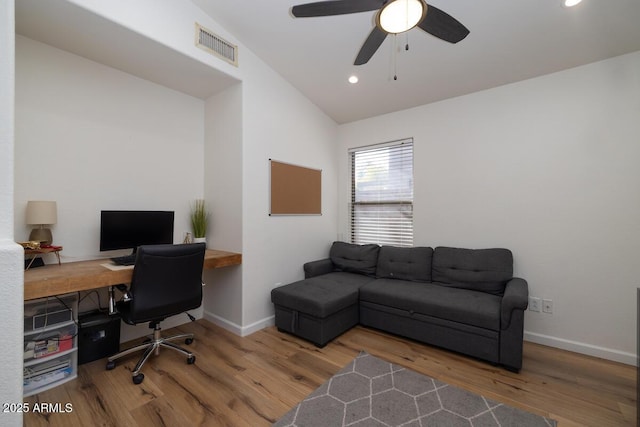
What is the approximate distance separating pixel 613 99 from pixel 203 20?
12.3 ft

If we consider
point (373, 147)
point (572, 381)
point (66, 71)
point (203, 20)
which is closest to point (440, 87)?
point (373, 147)

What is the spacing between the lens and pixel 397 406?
1.75m

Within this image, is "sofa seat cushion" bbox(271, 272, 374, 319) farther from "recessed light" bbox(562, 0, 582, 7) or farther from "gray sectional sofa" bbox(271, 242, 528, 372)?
"recessed light" bbox(562, 0, 582, 7)

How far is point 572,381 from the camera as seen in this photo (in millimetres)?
1997

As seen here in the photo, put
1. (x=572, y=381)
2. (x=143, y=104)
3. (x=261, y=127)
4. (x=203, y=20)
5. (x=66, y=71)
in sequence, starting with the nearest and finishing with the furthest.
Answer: (x=572, y=381) < (x=66, y=71) < (x=203, y=20) < (x=143, y=104) < (x=261, y=127)

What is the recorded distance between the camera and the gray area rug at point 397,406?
161cm

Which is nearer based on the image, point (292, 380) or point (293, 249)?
point (292, 380)

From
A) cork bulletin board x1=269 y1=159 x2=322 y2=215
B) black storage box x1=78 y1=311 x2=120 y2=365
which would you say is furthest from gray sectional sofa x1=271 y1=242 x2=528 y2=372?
black storage box x1=78 y1=311 x2=120 y2=365

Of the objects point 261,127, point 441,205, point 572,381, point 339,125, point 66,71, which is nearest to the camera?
point 572,381

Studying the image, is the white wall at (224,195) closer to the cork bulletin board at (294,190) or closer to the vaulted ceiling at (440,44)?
the cork bulletin board at (294,190)

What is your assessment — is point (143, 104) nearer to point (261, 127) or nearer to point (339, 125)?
point (261, 127)

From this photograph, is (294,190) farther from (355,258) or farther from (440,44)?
(440,44)

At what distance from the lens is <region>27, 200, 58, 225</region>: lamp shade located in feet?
6.45

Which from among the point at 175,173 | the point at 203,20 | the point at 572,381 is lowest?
the point at 572,381
